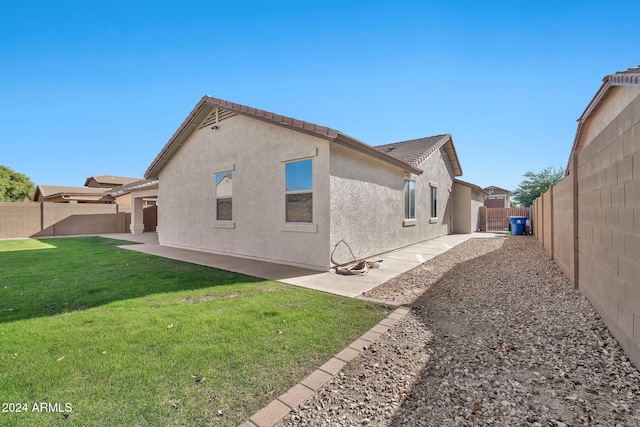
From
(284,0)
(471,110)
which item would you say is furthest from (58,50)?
(471,110)

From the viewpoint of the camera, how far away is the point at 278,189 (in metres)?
8.34

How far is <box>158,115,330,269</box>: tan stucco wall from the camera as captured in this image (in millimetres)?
7523

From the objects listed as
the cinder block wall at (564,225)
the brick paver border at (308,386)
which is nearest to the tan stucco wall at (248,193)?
the brick paver border at (308,386)

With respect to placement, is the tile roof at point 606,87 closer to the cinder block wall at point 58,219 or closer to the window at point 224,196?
the window at point 224,196

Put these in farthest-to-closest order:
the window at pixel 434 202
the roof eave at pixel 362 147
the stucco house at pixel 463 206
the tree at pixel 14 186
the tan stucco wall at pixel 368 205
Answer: the tree at pixel 14 186, the stucco house at pixel 463 206, the window at pixel 434 202, the tan stucco wall at pixel 368 205, the roof eave at pixel 362 147

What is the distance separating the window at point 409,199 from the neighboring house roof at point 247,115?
0.71 meters

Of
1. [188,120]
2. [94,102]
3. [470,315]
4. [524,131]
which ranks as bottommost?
[470,315]

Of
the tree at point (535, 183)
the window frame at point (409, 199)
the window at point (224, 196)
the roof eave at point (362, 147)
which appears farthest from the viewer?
the tree at point (535, 183)

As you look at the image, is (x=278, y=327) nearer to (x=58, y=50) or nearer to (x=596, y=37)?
(x=596, y=37)

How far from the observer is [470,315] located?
14.3 feet

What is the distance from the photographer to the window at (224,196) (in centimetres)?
1004

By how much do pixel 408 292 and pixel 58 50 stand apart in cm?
1534

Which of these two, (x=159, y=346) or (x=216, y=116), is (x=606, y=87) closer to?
(x=216, y=116)

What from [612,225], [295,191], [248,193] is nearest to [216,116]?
[248,193]
